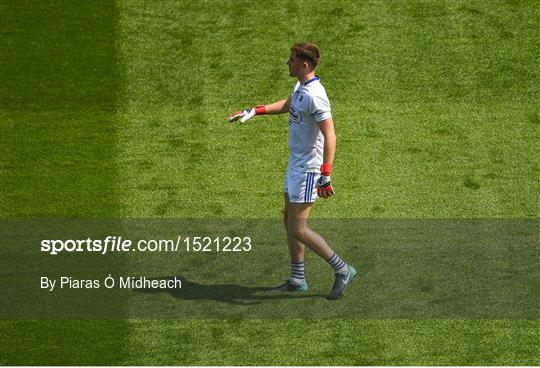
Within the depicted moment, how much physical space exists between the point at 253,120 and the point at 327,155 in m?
3.44

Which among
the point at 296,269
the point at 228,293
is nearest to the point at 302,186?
the point at 296,269

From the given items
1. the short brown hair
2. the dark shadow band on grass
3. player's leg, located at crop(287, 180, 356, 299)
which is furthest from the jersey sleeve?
the dark shadow band on grass

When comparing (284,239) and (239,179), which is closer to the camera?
(284,239)

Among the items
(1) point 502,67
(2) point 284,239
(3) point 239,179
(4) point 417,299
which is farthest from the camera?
(1) point 502,67

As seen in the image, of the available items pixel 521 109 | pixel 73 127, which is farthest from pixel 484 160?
pixel 73 127

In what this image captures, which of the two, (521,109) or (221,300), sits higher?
(521,109)

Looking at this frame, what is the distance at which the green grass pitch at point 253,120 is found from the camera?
40.3 feet

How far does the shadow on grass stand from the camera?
11.0 meters

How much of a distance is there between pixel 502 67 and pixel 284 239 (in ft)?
12.2

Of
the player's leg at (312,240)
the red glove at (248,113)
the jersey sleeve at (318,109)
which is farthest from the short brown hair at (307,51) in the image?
the player's leg at (312,240)

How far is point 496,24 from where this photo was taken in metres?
14.5

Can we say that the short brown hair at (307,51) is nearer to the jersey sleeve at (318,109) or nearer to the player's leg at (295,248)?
the jersey sleeve at (318,109)

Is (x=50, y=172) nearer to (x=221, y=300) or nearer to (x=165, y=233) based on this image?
(x=165, y=233)

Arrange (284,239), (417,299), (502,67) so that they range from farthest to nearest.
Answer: (502,67) → (284,239) → (417,299)
